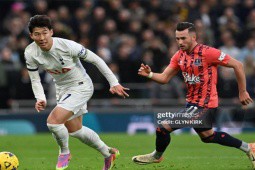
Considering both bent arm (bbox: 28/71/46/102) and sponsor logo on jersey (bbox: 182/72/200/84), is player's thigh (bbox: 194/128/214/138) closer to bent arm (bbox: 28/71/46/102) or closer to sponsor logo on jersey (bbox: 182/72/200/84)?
sponsor logo on jersey (bbox: 182/72/200/84)

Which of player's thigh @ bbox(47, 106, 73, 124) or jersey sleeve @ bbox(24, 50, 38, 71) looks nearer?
player's thigh @ bbox(47, 106, 73, 124)

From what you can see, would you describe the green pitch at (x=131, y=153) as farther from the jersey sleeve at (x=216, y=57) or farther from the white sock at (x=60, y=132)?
the jersey sleeve at (x=216, y=57)

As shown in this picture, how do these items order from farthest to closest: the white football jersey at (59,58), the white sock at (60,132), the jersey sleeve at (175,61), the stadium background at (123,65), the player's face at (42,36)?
the stadium background at (123,65)
the jersey sleeve at (175,61)
the white football jersey at (59,58)
the player's face at (42,36)
the white sock at (60,132)

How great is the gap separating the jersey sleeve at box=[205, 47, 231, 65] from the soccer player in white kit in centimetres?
142

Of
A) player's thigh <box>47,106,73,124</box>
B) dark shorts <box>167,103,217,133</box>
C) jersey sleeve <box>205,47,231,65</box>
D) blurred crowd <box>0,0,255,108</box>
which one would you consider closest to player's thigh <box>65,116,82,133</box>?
player's thigh <box>47,106,73,124</box>

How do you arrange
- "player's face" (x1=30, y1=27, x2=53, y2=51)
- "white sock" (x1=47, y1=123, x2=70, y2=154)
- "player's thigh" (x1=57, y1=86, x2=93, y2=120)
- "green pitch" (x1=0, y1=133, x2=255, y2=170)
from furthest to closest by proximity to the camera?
"green pitch" (x1=0, y1=133, x2=255, y2=170)
"player's thigh" (x1=57, y1=86, x2=93, y2=120)
"player's face" (x1=30, y1=27, x2=53, y2=51)
"white sock" (x1=47, y1=123, x2=70, y2=154)

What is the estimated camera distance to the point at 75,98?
10141 millimetres

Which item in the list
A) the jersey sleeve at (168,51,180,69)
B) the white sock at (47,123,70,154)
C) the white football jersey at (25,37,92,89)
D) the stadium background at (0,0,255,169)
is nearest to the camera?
the white sock at (47,123,70,154)

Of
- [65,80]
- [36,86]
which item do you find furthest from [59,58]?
[36,86]

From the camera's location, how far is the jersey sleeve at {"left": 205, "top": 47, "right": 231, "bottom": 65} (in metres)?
10.2

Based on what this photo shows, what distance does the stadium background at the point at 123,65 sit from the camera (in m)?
19.1

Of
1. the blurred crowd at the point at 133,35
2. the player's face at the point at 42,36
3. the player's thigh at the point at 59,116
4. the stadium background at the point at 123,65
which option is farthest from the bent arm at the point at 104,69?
the stadium background at the point at 123,65

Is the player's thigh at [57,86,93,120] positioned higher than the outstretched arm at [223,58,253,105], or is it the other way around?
the outstretched arm at [223,58,253,105]

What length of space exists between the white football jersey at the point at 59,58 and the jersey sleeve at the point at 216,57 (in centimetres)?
178
